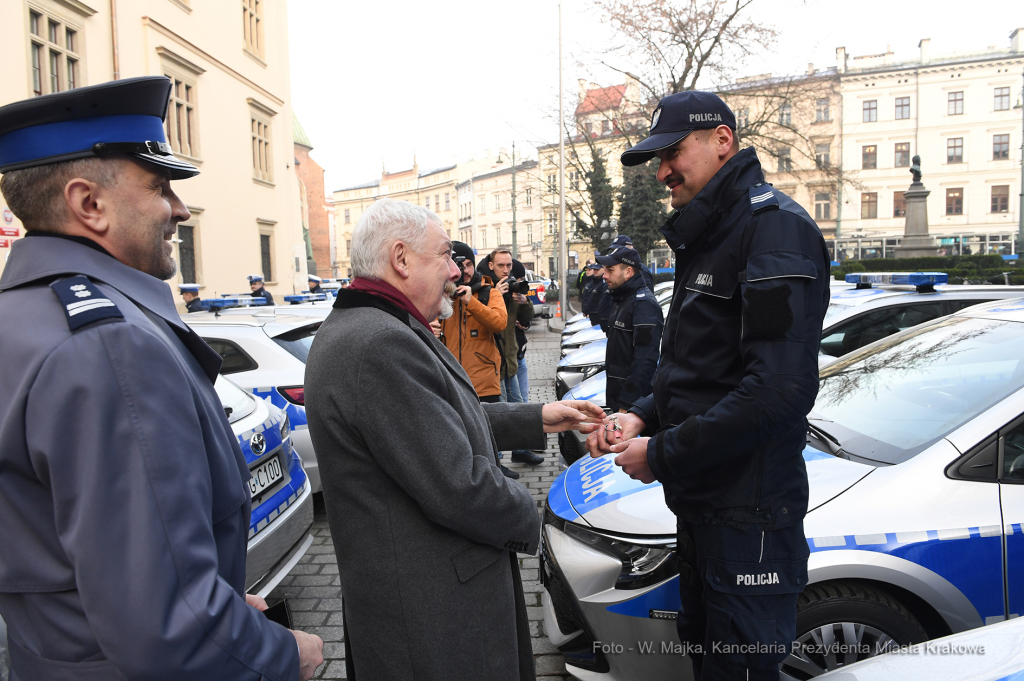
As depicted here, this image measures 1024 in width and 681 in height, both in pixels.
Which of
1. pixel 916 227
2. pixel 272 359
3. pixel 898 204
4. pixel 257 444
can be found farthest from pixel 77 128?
pixel 898 204

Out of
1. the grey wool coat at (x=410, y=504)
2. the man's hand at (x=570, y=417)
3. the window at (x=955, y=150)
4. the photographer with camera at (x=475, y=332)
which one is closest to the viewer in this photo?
the grey wool coat at (x=410, y=504)

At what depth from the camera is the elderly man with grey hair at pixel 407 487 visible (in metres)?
1.65

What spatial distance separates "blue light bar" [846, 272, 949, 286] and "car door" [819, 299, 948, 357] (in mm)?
203

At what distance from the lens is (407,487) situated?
1.66 m

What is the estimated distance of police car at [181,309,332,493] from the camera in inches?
195

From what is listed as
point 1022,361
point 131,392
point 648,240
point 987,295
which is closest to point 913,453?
point 1022,361

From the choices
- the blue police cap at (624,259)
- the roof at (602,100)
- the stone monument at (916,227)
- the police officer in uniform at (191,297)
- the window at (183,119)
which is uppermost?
the roof at (602,100)

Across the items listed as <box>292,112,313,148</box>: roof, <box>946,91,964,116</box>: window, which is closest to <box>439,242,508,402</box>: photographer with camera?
<box>292,112,313,148</box>: roof

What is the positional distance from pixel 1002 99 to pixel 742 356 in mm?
60314

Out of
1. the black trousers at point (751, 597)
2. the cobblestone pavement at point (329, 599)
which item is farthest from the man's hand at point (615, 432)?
the cobblestone pavement at point (329, 599)

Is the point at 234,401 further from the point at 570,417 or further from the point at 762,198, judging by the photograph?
the point at 762,198

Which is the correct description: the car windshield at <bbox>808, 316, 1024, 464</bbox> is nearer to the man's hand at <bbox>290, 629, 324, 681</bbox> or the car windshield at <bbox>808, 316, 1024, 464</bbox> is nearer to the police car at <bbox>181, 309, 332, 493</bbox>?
the man's hand at <bbox>290, 629, 324, 681</bbox>

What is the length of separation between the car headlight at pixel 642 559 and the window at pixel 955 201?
57157 millimetres

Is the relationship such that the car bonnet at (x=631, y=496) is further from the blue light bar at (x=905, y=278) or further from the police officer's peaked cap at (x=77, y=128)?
the blue light bar at (x=905, y=278)
